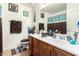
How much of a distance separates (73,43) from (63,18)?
1.31ft

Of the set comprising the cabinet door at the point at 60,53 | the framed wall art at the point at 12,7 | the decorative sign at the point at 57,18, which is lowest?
the cabinet door at the point at 60,53

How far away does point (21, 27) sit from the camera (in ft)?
5.14

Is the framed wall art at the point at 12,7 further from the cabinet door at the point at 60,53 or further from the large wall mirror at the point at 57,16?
the cabinet door at the point at 60,53

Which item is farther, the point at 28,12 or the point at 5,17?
the point at 28,12

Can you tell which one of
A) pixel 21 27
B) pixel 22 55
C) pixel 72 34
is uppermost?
pixel 21 27

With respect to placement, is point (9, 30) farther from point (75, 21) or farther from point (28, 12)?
point (75, 21)

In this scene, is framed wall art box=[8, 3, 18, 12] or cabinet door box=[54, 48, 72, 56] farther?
framed wall art box=[8, 3, 18, 12]

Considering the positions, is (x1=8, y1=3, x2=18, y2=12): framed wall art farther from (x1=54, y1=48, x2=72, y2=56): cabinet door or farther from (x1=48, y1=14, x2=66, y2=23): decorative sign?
(x1=54, y1=48, x2=72, y2=56): cabinet door

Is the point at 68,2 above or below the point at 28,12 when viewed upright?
above

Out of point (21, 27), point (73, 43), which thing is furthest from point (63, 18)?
point (21, 27)

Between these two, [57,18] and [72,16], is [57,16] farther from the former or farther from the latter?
[72,16]

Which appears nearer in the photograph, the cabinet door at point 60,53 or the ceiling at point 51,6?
the cabinet door at point 60,53

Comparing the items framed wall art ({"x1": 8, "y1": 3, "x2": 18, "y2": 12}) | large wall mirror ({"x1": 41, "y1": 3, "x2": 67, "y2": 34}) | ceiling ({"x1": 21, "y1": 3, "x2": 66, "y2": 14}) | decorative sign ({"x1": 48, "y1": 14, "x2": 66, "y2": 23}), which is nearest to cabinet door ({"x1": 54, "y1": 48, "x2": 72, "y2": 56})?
large wall mirror ({"x1": 41, "y1": 3, "x2": 67, "y2": 34})

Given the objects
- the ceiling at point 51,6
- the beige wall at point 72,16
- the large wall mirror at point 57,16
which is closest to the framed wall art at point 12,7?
the ceiling at point 51,6
